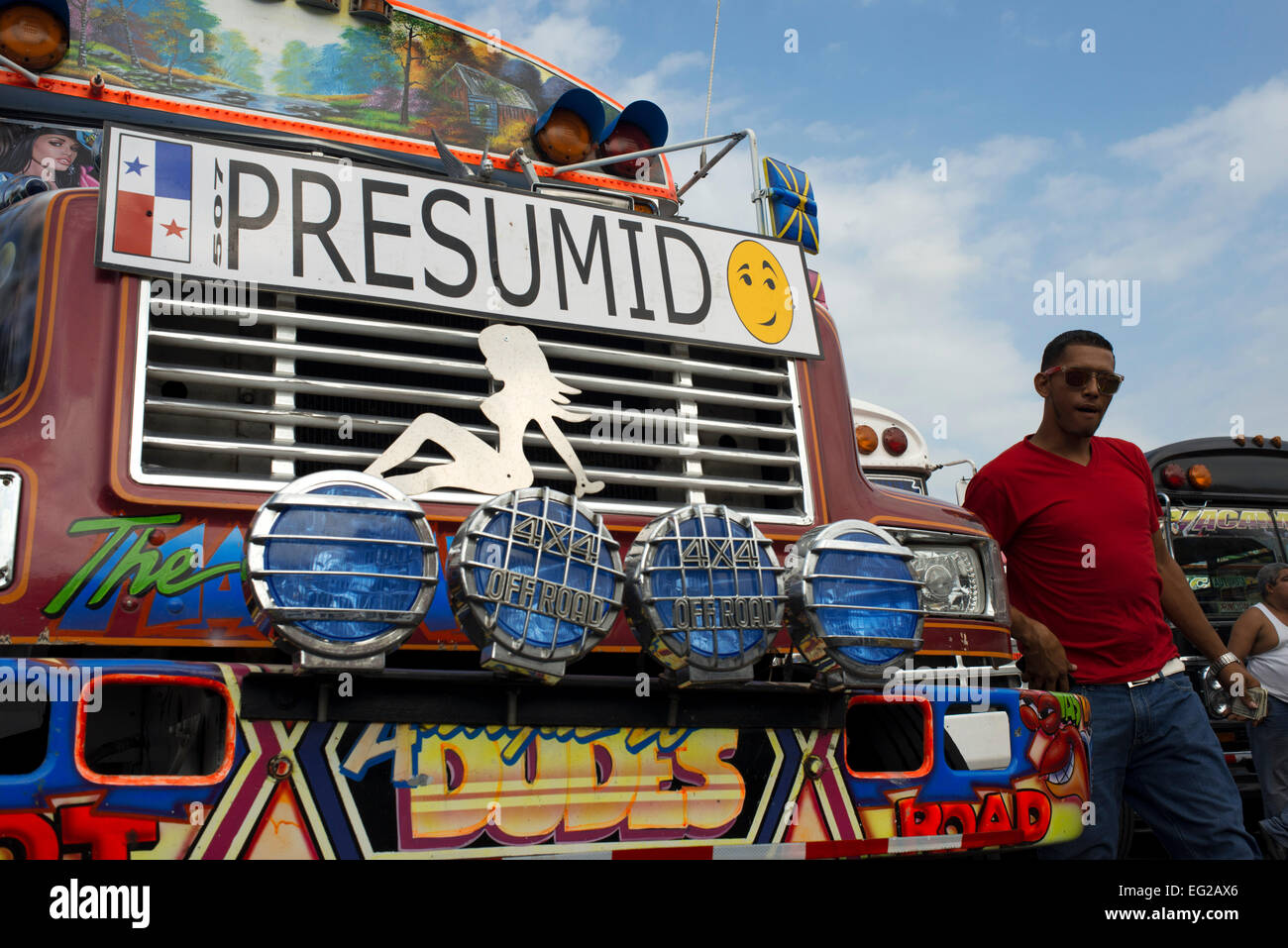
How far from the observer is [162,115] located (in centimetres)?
352

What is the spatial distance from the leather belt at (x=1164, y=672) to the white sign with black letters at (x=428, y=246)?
136cm

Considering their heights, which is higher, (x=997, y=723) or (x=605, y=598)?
(x=605, y=598)

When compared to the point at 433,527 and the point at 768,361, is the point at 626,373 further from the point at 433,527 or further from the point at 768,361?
the point at 433,527

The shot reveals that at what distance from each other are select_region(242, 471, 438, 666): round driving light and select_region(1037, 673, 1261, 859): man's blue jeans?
82.0 inches

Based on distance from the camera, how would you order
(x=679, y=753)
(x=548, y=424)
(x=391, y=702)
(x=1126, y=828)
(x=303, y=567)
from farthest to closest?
(x=1126, y=828) → (x=548, y=424) → (x=679, y=753) → (x=391, y=702) → (x=303, y=567)

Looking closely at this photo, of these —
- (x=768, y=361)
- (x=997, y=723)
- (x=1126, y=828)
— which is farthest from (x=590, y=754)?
(x=1126, y=828)

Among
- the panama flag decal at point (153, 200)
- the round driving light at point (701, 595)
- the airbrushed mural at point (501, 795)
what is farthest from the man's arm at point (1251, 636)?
the panama flag decal at point (153, 200)

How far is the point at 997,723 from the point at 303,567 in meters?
1.67

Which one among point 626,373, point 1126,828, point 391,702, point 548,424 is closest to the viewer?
point 391,702

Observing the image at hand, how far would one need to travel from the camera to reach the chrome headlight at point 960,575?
9.88 ft

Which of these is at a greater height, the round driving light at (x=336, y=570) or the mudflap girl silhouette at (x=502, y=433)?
the mudflap girl silhouette at (x=502, y=433)

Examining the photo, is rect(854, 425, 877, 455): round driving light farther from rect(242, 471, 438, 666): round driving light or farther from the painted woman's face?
rect(242, 471, 438, 666): round driving light

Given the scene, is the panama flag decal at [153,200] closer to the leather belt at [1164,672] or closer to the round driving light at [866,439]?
the leather belt at [1164,672]
